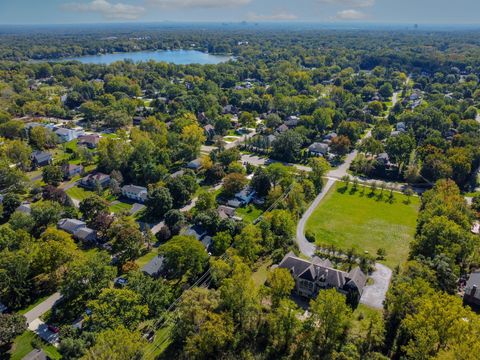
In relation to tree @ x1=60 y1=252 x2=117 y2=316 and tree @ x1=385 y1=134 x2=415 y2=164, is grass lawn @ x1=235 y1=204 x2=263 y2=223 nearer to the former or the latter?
tree @ x1=60 y1=252 x2=117 y2=316

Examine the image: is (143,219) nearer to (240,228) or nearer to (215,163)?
(240,228)

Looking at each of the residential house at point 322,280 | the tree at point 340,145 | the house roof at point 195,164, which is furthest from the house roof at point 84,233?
the tree at point 340,145

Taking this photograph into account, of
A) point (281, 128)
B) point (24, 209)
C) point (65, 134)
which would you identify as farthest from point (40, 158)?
point (281, 128)

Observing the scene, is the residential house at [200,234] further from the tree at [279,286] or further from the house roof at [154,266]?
the tree at [279,286]

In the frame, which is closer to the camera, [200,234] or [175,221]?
[200,234]

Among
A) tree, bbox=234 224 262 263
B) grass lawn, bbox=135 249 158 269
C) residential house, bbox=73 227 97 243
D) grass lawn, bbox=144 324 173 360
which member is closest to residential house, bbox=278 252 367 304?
tree, bbox=234 224 262 263

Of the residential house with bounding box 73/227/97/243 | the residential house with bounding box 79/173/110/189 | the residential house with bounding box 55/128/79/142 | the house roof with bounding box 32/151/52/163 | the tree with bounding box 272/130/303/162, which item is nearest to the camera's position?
the residential house with bounding box 73/227/97/243

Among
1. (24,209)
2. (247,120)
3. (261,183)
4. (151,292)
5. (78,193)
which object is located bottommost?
(78,193)

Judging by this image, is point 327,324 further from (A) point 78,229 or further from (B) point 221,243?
(A) point 78,229

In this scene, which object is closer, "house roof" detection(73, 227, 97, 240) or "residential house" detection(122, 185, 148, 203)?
"house roof" detection(73, 227, 97, 240)
